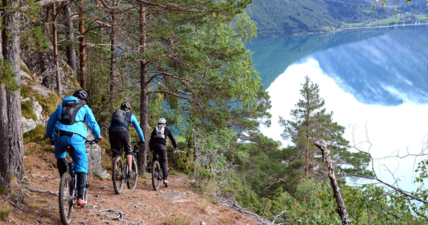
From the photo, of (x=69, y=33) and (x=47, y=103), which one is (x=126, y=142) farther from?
(x=69, y=33)

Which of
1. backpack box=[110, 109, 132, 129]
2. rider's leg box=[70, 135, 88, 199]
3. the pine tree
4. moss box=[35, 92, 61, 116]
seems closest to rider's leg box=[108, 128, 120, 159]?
backpack box=[110, 109, 132, 129]

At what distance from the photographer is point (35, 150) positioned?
316 inches

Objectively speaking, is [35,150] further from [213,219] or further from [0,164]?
[213,219]

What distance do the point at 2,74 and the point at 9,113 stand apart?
89 centimetres

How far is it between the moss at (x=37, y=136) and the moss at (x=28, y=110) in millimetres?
285

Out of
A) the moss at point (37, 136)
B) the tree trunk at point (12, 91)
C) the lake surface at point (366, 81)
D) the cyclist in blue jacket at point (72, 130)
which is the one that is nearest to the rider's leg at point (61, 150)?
the cyclist in blue jacket at point (72, 130)

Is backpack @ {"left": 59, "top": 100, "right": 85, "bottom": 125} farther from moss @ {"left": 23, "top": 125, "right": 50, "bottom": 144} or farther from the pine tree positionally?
the pine tree

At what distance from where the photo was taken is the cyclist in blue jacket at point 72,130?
15.5 ft

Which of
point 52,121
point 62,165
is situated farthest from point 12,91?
point 62,165

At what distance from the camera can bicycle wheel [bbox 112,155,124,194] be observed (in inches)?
264

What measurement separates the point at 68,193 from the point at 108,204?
1520 mm

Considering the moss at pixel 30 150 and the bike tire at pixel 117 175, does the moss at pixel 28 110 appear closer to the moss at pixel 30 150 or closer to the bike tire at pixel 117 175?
the moss at pixel 30 150

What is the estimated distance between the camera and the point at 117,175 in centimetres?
697

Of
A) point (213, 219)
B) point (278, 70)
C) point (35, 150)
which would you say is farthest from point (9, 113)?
point (278, 70)
